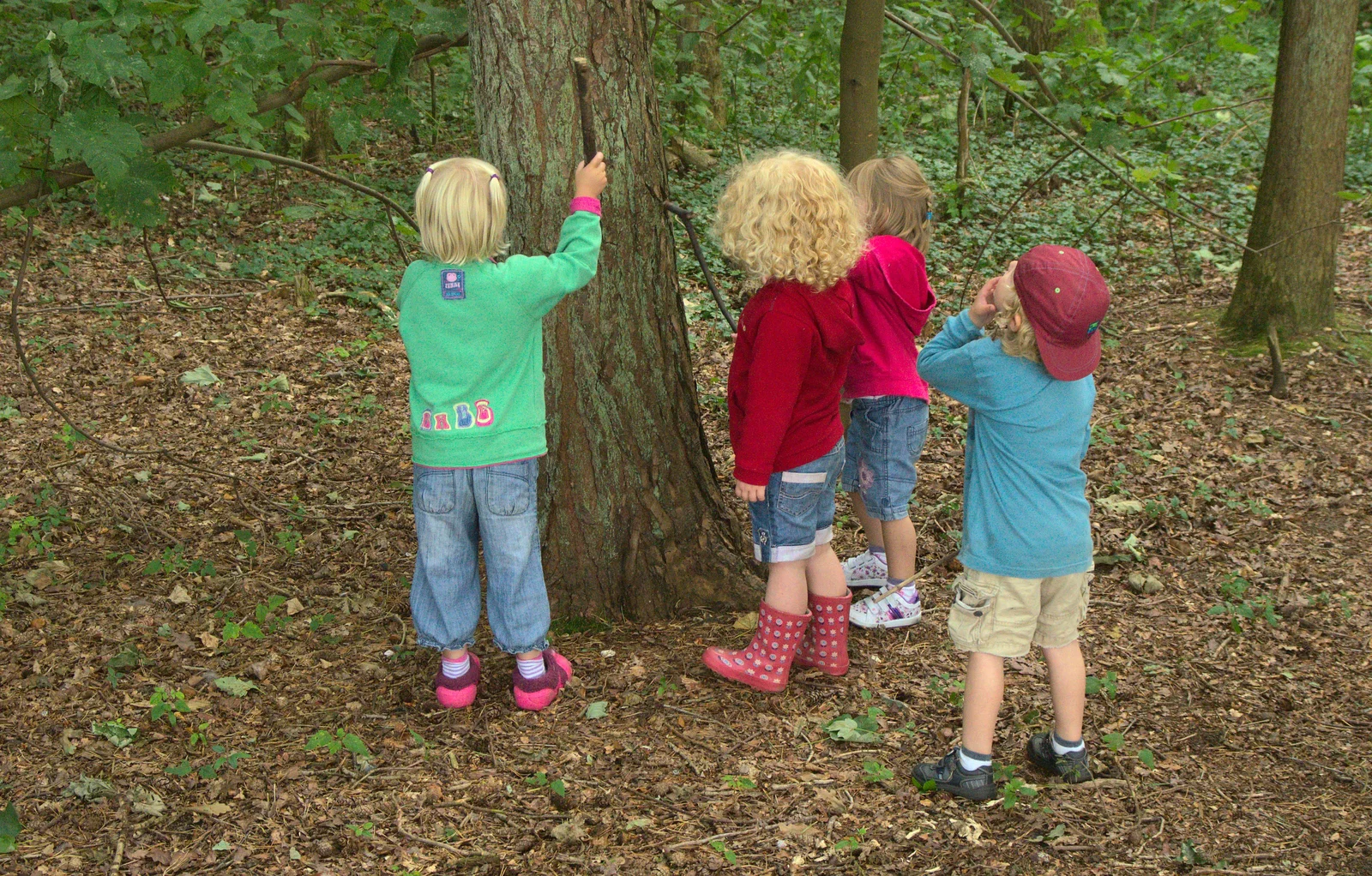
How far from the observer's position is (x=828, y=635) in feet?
11.1

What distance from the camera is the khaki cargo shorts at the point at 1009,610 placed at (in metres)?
2.81

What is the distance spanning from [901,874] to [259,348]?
5.12 m

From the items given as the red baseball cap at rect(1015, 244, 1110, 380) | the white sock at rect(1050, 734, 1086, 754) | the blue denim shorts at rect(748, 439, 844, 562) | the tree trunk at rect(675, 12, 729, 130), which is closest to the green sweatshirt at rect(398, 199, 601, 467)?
the blue denim shorts at rect(748, 439, 844, 562)

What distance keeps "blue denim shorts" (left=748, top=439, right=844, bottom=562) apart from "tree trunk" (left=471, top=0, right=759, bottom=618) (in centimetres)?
48

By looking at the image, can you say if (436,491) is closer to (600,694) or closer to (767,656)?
(600,694)

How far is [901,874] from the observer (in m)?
2.59

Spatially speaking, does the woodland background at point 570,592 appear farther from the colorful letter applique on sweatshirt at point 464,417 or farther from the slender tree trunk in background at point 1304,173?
the colorful letter applique on sweatshirt at point 464,417

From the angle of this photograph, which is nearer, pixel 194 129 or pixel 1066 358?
pixel 1066 358

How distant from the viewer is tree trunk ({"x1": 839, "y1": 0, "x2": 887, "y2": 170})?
4.24 metres

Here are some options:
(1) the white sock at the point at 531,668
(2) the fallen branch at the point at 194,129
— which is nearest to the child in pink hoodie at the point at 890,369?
(1) the white sock at the point at 531,668

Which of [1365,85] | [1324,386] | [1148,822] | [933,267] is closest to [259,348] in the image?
[933,267]

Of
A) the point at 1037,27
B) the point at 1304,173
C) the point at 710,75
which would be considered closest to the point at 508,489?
the point at 1304,173

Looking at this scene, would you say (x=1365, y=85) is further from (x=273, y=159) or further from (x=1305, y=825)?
(x=273, y=159)

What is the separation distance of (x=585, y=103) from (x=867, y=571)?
82.9 inches
